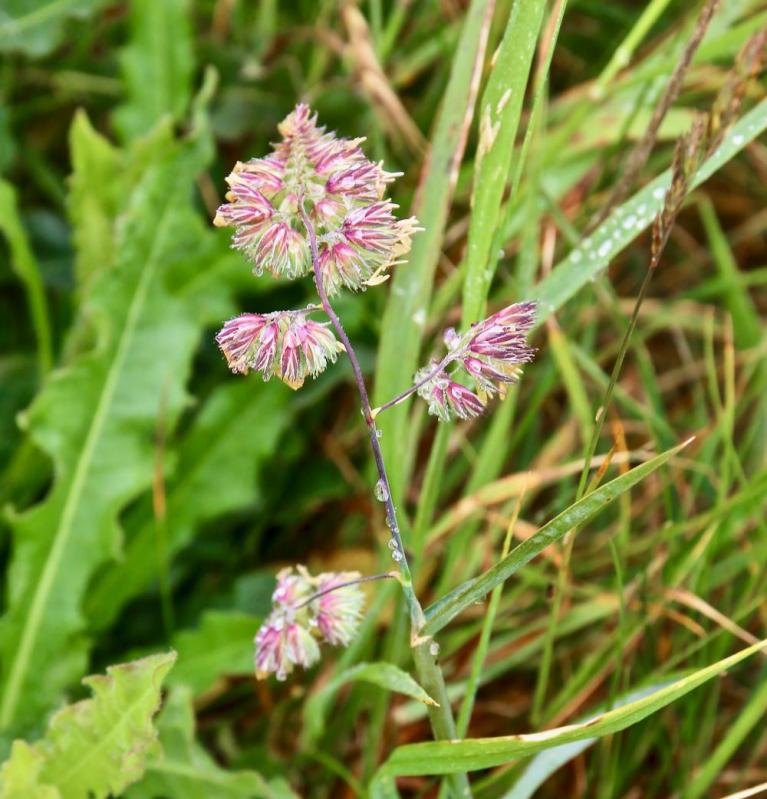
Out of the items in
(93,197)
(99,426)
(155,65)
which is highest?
(155,65)

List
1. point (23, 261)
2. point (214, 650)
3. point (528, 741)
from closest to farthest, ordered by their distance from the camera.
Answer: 1. point (528, 741)
2. point (214, 650)
3. point (23, 261)

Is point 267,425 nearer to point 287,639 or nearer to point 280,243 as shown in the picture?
point 287,639

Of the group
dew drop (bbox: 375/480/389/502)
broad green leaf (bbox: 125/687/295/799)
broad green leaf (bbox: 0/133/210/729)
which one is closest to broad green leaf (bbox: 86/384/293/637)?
broad green leaf (bbox: 0/133/210/729)

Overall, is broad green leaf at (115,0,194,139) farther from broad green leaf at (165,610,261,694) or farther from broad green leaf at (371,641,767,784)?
broad green leaf at (371,641,767,784)

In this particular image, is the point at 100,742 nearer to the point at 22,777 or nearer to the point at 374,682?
the point at 22,777

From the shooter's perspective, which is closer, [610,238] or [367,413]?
[367,413]

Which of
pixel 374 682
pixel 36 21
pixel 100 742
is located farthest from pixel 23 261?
pixel 374 682

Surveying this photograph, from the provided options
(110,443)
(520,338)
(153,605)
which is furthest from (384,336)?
(153,605)
